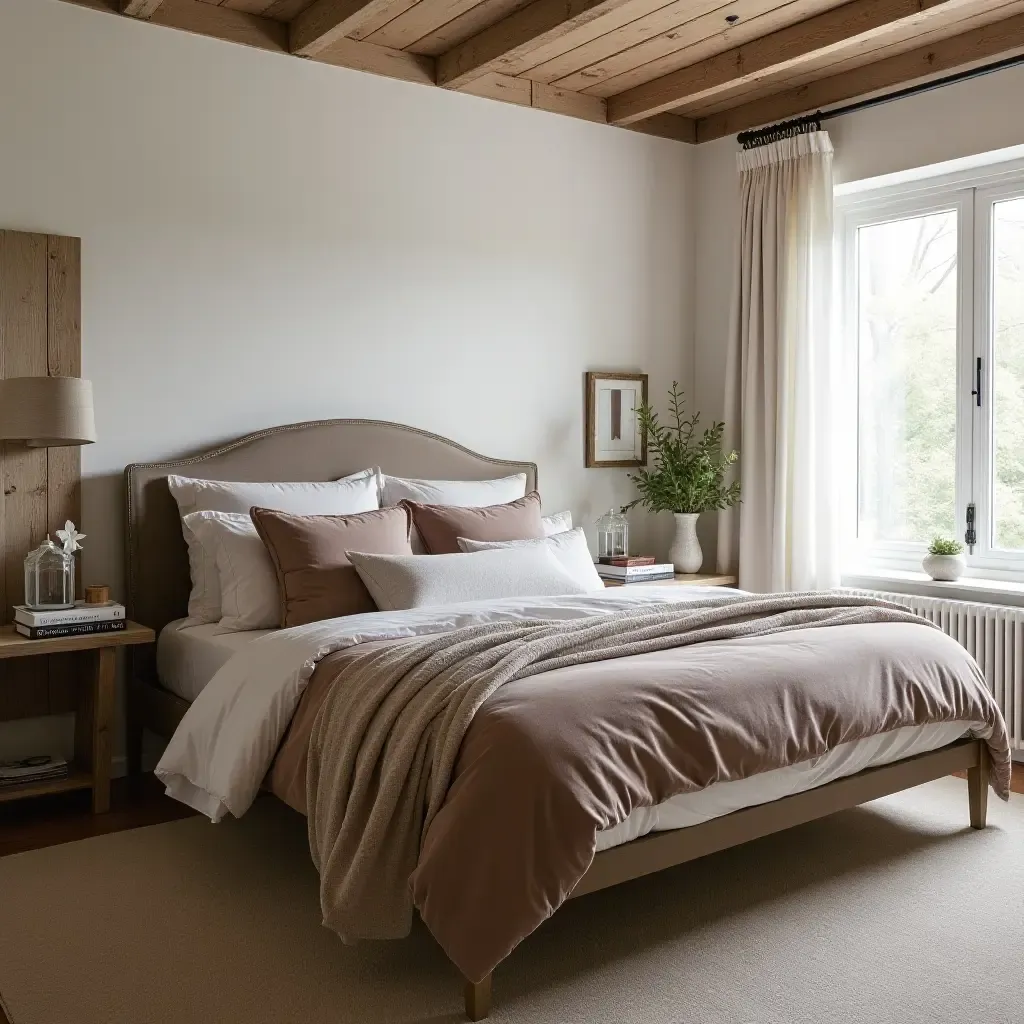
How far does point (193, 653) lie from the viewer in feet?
11.4

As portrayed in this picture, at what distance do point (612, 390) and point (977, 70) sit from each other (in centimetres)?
198

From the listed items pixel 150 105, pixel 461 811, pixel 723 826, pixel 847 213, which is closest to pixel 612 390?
pixel 847 213

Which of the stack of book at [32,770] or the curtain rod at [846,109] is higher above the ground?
the curtain rod at [846,109]

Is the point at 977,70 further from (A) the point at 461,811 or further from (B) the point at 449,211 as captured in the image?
(A) the point at 461,811

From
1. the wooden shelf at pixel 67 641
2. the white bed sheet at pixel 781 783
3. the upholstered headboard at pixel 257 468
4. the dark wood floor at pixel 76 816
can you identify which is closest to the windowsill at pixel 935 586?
the dark wood floor at pixel 76 816

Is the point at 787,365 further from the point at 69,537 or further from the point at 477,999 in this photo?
the point at 477,999

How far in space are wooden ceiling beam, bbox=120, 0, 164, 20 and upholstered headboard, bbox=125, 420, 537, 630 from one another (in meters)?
1.49

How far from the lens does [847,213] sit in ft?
16.0

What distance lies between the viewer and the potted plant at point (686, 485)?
16.2 ft

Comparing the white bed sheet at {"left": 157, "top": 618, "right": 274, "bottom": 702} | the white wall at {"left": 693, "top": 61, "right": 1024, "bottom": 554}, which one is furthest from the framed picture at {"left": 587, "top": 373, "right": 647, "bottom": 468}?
the white bed sheet at {"left": 157, "top": 618, "right": 274, "bottom": 702}

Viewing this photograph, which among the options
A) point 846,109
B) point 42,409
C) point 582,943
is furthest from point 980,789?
point 42,409

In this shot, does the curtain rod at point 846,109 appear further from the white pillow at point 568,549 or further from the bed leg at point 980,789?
the bed leg at point 980,789

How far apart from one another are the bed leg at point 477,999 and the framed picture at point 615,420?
3123mm

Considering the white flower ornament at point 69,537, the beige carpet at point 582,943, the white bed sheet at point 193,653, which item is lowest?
the beige carpet at point 582,943
